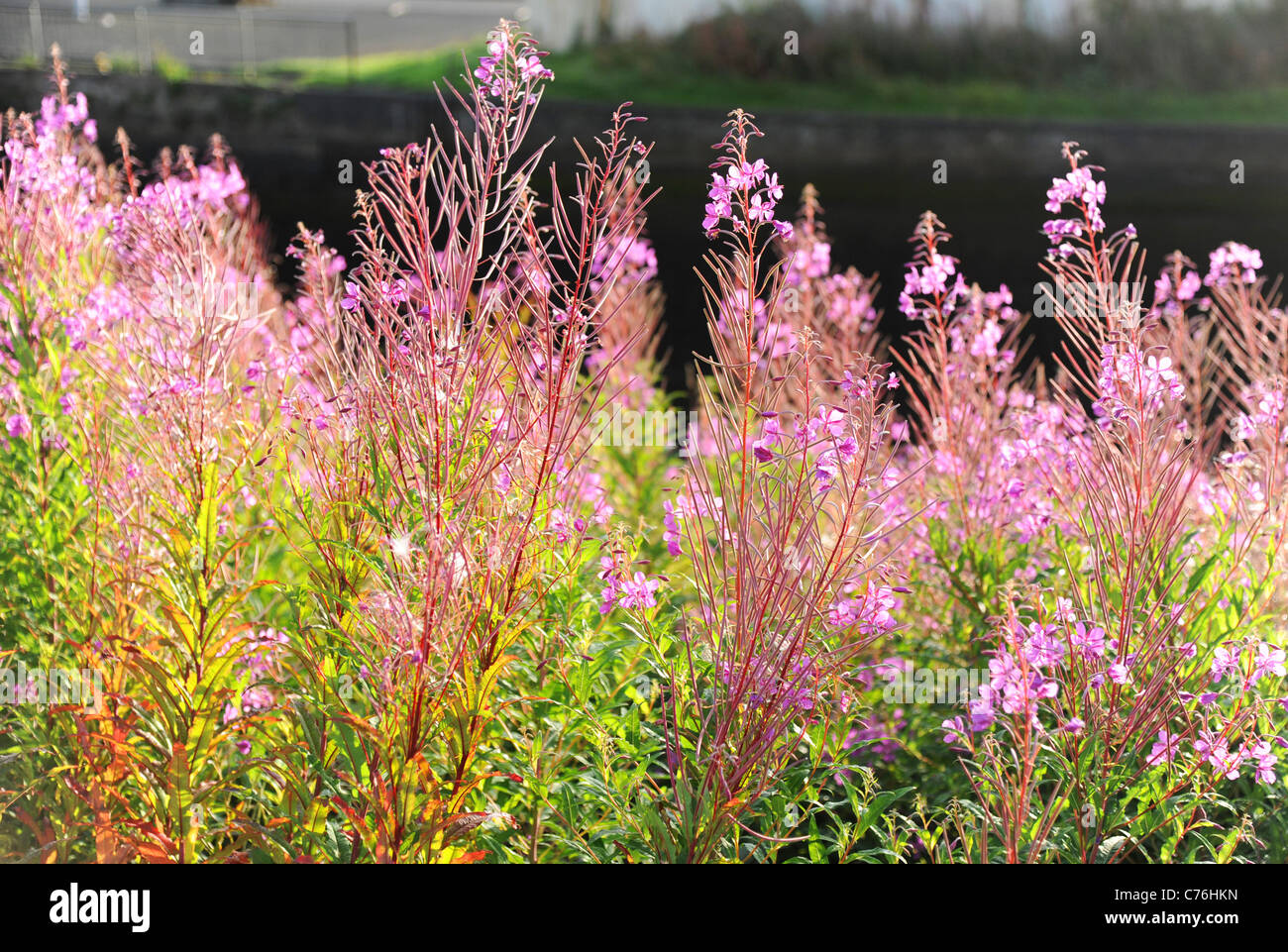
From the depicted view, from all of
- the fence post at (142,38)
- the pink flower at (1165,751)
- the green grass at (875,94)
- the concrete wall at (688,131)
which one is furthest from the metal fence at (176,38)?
the pink flower at (1165,751)

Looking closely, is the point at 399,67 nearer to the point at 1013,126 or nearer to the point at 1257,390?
the point at 1013,126

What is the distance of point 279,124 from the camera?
21250mm

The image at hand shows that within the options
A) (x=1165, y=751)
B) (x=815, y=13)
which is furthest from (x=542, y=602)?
(x=815, y=13)

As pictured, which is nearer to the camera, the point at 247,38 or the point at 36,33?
the point at 36,33

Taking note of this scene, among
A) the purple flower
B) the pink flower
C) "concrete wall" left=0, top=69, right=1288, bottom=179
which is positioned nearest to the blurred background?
"concrete wall" left=0, top=69, right=1288, bottom=179

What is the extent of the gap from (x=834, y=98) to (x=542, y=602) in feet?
75.5

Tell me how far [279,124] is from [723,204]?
20383 mm

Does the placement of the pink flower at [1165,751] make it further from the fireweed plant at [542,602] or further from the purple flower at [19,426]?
the purple flower at [19,426]

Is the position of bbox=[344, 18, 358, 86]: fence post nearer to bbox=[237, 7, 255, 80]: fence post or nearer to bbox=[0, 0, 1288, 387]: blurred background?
bbox=[0, 0, 1288, 387]: blurred background

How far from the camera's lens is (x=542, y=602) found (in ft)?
9.87

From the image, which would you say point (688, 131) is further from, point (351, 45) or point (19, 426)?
point (19, 426)

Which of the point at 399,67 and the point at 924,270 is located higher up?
the point at 399,67
